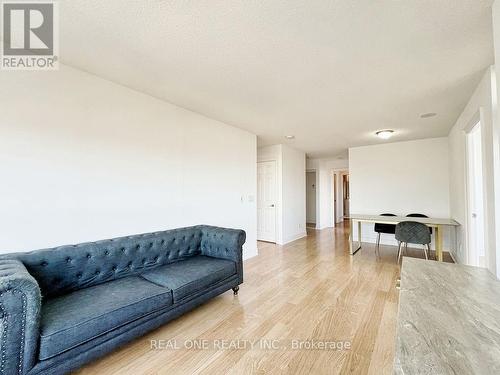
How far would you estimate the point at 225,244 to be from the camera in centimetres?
275

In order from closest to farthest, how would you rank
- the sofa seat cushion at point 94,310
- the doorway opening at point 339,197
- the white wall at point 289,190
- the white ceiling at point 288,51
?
the sofa seat cushion at point 94,310 → the white ceiling at point 288,51 → the white wall at point 289,190 → the doorway opening at point 339,197

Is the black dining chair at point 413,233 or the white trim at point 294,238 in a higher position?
the black dining chair at point 413,233

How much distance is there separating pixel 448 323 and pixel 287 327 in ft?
4.83

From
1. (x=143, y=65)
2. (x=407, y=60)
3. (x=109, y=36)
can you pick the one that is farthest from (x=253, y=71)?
(x=407, y=60)

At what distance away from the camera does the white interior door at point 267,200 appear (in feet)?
18.1

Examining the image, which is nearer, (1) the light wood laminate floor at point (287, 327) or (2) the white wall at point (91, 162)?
(1) the light wood laminate floor at point (287, 327)

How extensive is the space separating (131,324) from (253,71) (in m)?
2.44

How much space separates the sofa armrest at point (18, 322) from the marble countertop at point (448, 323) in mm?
1803

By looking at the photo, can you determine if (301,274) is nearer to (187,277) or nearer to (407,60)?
(187,277)

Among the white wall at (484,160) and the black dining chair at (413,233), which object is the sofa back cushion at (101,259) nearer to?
the white wall at (484,160)

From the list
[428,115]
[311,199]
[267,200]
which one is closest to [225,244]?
[267,200]

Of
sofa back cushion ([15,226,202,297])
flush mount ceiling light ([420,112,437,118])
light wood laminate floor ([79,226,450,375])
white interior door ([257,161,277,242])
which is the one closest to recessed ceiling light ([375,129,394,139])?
flush mount ceiling light ([420,112,437,118])

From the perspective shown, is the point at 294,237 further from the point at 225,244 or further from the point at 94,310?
the point at 94,310

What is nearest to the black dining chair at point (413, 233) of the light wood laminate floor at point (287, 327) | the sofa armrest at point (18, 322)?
the light wood laminate floor at point (287, 327)
